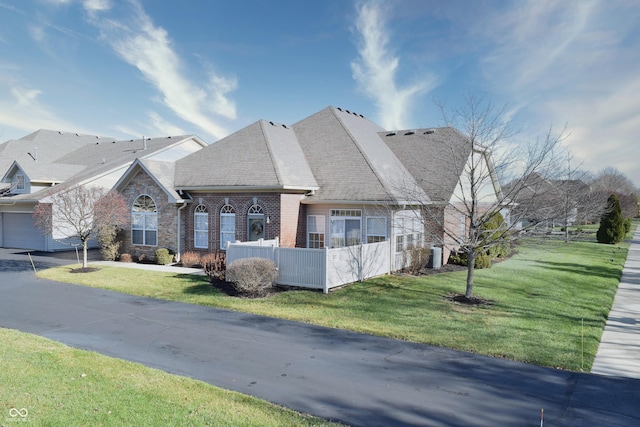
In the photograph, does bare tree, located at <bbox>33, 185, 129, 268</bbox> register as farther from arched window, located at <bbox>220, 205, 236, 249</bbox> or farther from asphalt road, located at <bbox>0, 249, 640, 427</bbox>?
asphalt road, located at <bbox>0, 249, 640, 427</bbox>

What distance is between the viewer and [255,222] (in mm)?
19797

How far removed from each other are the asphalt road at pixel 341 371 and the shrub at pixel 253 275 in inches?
68.6

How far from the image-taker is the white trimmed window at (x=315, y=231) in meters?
20.1

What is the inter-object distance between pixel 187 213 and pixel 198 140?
1470 centimetres

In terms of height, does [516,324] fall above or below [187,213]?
below

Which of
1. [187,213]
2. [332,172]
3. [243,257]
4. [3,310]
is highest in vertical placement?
[332,172]

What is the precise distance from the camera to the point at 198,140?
3466cm

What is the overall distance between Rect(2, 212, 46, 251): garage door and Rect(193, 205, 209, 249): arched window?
13378 millimetres

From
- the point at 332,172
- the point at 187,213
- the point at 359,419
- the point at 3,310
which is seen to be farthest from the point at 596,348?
the point at 187,213

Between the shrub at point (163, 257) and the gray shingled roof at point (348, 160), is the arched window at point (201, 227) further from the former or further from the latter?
the gray shingled roof at point (348, 160)

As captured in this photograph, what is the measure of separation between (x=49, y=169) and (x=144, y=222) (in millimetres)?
13352

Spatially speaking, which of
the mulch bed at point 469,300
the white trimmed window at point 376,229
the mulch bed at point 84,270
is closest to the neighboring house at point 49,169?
the mulch bed at point 84,270

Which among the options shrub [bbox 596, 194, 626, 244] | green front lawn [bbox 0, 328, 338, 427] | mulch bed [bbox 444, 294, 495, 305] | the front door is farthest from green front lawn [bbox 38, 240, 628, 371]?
shrub [bbox 596, 194, 626, 244]

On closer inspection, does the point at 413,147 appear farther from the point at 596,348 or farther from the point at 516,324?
the point at 596,348
